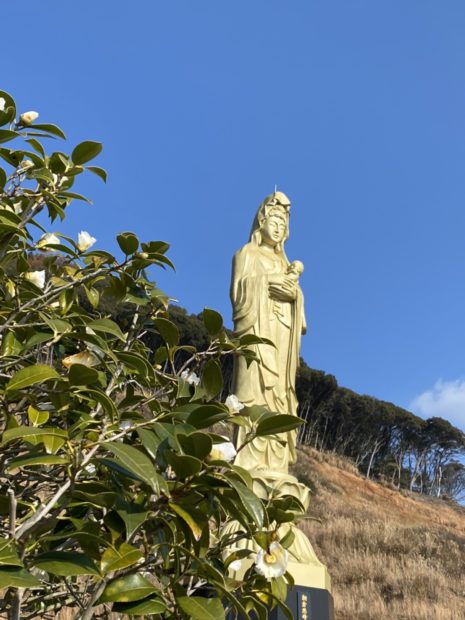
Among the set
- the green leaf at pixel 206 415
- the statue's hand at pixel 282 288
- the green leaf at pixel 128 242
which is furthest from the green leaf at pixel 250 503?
the statue's hand at pixel 282 288

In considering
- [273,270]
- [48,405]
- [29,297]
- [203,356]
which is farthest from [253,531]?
[273,270]

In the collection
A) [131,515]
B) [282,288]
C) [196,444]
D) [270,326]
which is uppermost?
[282,288]

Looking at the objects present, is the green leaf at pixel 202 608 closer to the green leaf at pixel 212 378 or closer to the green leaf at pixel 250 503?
the green leaf at pixel 250 503

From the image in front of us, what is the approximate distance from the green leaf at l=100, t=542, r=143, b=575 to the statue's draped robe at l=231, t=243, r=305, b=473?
4.17 m

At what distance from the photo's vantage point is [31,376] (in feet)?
3.71

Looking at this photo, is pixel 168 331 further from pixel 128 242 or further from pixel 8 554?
pixel 8 554

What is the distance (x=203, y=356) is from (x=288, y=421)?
505mm

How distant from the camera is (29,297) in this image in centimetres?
155

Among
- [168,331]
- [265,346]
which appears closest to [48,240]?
[168,331]

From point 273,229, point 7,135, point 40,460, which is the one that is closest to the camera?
point 40,460

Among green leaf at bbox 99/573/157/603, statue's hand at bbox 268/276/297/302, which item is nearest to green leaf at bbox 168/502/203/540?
green leaf at bbox 99/573/157/603

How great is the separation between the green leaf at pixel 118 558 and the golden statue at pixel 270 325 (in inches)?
154

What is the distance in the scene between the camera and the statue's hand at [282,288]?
567cm

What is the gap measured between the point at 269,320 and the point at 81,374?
4.51m
